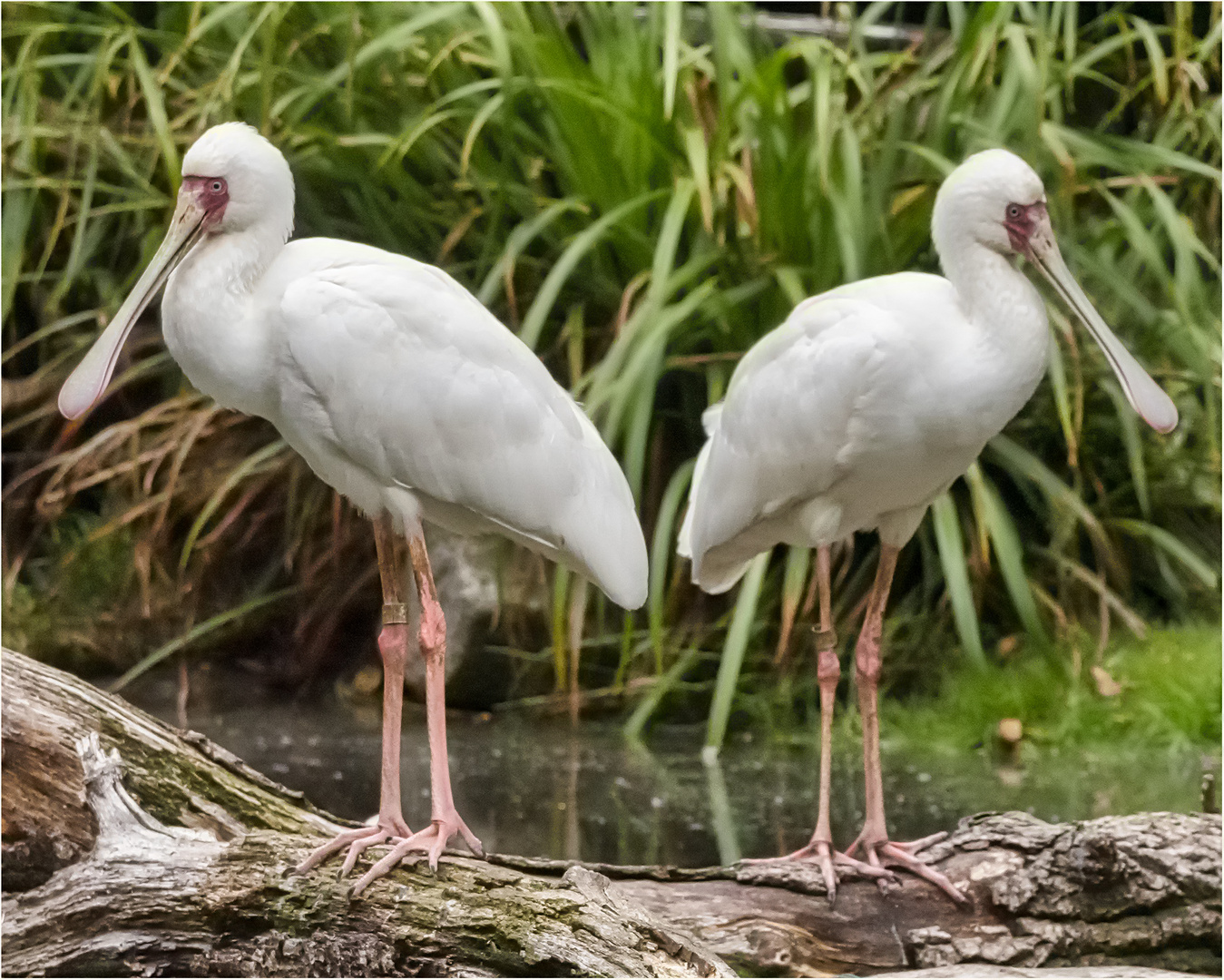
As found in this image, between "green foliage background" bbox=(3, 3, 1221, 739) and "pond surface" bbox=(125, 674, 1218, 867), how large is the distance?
11.7 inches

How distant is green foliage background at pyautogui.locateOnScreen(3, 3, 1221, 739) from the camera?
4652 millimetres

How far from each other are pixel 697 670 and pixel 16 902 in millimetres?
2520

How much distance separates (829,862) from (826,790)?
5.8 inches

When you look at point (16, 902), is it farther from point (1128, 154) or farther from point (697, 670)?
point (1128, 154)

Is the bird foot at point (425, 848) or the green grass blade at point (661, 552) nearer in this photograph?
the bird foot at point (425, 848)

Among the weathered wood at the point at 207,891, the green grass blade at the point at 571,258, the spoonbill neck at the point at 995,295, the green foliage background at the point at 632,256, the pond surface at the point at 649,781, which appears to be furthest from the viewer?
the green foliage background at the point at 632,256

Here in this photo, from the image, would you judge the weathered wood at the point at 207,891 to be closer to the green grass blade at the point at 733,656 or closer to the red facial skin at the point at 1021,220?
the red facial skin at the point at 1021,220

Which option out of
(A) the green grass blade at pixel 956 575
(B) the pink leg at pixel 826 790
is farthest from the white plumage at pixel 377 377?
(A) the green grass blade at pixel 956 575

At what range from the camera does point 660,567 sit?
437cm

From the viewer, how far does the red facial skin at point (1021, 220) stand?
284 cm

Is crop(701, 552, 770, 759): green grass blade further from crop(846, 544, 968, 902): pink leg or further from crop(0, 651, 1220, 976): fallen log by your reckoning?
crop(0, 651, 1220, 976): fallen log

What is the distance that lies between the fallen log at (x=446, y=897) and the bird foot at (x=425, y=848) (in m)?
0.02

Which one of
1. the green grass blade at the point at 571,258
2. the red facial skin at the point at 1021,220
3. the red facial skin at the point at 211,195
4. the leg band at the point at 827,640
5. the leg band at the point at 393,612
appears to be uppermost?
the green grass blade at the point at 571,258

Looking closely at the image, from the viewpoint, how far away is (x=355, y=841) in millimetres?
Answer: 2543
